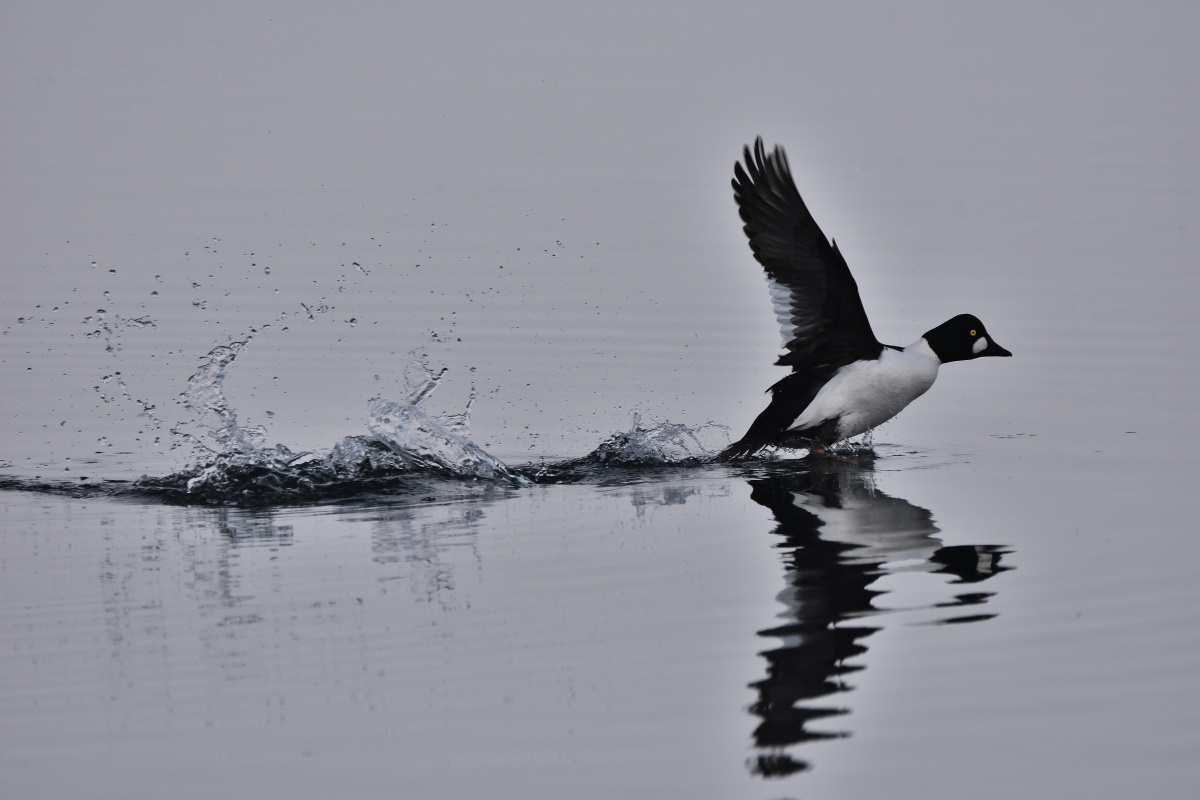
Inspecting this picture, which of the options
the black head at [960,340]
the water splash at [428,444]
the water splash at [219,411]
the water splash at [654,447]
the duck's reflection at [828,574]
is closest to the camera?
the duck's reflection at [828,574]

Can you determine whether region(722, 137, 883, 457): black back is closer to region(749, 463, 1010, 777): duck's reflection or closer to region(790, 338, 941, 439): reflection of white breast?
region(790, 338, 941, 439): reflection of white breast

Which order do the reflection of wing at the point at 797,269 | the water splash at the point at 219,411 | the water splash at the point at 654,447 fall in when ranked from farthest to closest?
the reflection of wing at the point at 797,269
the water splash at the point at 654,447
the water splash at the point at 219,411

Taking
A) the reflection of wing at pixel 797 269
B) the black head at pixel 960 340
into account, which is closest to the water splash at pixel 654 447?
the reflection of wing at pixel 797 269

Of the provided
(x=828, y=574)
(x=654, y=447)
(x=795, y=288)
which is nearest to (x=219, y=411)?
(x=654, y=447)

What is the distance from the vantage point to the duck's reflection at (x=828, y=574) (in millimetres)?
4891

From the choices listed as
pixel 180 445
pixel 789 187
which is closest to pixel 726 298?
pixel 789 187

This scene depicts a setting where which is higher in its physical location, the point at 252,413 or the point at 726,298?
the point at 726,298

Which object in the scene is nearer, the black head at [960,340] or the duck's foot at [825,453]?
the duck's foot at [825,453]

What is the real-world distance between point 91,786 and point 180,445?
5759 mm

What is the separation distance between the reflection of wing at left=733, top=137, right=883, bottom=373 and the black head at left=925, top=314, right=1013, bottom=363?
72 cm

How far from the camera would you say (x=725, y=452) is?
976 centimetres

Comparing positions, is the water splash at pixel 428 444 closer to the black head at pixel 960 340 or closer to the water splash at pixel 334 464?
the water splash at pixel 334 464

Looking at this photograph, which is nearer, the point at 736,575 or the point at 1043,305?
the point at 736,575

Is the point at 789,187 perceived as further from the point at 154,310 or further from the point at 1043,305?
the point at 154,310
